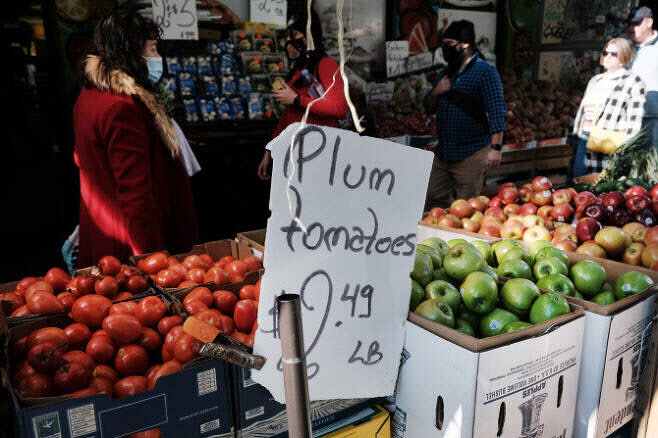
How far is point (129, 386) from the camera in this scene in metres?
1.30

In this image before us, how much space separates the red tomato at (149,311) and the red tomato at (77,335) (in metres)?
0.15

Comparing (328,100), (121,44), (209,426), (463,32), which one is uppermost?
(463,32)

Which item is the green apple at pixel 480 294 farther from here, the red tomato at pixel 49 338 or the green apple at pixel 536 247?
the red tomato at pixel 49 338

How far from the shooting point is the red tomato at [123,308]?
5.15 feet

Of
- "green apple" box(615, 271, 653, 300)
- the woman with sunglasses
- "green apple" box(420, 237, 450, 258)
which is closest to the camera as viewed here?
"green apple" box(615, 271, 653, 300)

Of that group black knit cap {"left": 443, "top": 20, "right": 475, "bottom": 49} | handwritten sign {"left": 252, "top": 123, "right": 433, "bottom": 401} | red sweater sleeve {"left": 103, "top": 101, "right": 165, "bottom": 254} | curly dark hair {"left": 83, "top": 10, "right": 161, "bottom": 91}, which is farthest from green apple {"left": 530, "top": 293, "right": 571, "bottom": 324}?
black knit cap {"left": 443, "top": 20, "right": 475, "bottom": 49}

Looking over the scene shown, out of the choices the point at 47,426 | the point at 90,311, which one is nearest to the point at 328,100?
the point at 90,311

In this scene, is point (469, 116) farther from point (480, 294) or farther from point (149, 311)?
point (149, 311)

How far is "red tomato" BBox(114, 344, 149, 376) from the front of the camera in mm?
1407

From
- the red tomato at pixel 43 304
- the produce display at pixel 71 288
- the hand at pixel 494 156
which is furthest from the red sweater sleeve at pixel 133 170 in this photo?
the hand at pixel 494 156

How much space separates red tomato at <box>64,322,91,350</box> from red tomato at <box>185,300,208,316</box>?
296 mm

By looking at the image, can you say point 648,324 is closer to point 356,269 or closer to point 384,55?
point 356,269

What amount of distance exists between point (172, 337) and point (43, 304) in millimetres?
476

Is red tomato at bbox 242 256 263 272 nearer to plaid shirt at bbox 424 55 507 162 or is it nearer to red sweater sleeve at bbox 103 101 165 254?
red sweater sleeve at bbox 103 101 165 254
